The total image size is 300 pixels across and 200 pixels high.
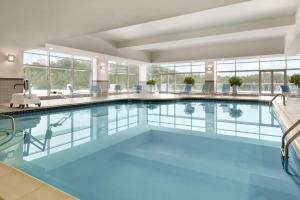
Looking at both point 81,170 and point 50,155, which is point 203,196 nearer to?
point 81,170

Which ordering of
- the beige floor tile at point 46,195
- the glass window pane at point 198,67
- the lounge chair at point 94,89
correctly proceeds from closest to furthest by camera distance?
the beige floor tile at point 46,195 < the lounge chair at point 94,89 < the glass window pane at point 198,67

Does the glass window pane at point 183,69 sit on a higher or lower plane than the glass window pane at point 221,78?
higher

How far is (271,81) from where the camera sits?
12.7 m

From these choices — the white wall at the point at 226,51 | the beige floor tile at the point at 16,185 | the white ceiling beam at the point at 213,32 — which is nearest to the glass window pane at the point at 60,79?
the white ceiling beam at the point at 213,32

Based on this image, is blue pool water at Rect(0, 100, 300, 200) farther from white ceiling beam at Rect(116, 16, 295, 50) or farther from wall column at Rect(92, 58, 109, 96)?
wall column at Rect(92, 58, 109, 96)

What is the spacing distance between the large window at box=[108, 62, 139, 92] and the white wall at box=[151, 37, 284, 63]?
108 inches

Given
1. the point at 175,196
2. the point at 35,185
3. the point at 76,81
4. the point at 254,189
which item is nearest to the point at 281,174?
the point at 254,189

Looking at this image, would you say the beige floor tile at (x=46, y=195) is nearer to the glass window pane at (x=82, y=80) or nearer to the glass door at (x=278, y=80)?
the glass window pane at (x=82, y=80)

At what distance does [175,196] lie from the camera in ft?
6.38

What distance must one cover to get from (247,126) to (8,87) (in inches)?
337

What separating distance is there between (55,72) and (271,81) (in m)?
12.4

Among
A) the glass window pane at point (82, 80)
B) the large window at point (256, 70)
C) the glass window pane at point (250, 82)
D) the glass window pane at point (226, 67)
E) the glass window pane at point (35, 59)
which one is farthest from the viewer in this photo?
the glass window pane at point (226, 67)

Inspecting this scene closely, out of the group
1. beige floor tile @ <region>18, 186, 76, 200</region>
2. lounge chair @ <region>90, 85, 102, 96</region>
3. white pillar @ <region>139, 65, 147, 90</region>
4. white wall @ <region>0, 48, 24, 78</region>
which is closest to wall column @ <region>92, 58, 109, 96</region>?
lounge chair @ <region>90, 85, 102, 96</region>

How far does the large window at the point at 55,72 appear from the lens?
10320mm
